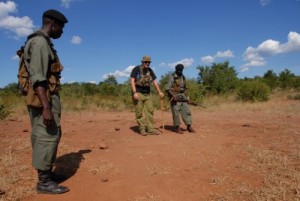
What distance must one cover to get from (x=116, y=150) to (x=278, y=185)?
2.69 m

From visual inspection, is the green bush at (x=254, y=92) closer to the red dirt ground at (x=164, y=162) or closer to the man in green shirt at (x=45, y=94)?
the red dirt ground at (x=164, y=162)

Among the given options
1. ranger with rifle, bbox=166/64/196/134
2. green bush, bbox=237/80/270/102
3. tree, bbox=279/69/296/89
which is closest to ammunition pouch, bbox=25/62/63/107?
ranger with rifle, bbox=166/64/196/134

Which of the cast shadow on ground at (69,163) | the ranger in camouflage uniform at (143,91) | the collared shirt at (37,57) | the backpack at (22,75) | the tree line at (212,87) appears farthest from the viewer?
the tree line at (212,87)

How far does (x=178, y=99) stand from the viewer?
7.20 m

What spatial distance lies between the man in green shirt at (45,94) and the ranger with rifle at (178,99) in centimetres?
390

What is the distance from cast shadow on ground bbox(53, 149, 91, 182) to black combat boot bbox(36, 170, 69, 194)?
1.48 feet

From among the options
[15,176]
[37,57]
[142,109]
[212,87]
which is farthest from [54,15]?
[212,87]

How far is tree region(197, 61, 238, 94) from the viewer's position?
2288cm

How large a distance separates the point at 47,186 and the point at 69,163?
44.3 inches

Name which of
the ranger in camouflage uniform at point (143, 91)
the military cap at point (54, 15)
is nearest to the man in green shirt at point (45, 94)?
the military cap at point (54, 15)

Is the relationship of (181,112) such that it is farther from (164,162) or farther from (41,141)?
(41,141)

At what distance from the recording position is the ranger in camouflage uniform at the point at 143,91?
680cm

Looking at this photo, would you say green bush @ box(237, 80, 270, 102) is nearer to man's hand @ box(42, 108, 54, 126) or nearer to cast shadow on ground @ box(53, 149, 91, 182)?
cast shadow on ground @ box(53, 149, 91, 182)

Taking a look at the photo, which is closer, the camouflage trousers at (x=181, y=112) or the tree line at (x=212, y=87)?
the camouflage trousers at (x=181, y=112)
